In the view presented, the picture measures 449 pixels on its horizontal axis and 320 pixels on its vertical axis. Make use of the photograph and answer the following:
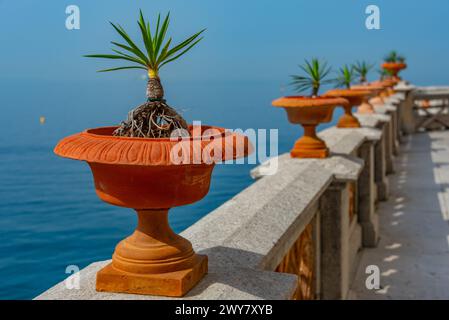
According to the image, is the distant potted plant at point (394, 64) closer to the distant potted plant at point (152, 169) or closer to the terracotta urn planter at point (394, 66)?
the terracotta urn planter at point (394, 66)

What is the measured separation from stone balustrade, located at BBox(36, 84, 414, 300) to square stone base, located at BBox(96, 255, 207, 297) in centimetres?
3

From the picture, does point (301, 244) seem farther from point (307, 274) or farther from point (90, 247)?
point (90, 247)

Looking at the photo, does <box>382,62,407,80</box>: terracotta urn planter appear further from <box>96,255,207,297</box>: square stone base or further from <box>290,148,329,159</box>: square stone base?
<box>96,255,207,297</box>: square stone base

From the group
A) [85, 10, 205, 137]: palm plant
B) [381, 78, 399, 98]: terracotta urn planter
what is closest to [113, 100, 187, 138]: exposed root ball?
[85, 10, 205, 137]: palm plant

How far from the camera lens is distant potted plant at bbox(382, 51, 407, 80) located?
19.6 metres

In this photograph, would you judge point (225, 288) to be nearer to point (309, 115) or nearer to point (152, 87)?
point (152, 87)

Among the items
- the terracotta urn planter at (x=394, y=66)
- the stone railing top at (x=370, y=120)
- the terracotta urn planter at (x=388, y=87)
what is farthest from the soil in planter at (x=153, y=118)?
the terracotta urn planter at (x=394, y=66)

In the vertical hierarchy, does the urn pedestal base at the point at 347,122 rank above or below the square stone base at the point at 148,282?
above

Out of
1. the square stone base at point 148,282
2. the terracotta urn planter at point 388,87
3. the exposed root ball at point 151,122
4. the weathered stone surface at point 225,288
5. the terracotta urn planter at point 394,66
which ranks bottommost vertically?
the weathered stone surface at point 225,288

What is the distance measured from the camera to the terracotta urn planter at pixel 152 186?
6.37 ft

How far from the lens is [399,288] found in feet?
20.5

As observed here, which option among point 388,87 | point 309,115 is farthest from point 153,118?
point 388,87

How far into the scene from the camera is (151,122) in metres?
2.15

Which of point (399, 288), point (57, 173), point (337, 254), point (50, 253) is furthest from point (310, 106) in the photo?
point (57, 173)
